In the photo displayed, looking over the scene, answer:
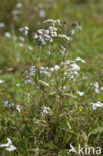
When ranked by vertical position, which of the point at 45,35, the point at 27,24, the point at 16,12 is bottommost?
the point at 45,35

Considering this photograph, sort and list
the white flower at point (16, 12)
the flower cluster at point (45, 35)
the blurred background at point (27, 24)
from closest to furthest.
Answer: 1. the flower cluster at point (45, 35)
2. the blurred background at point (27, 24)
3. the white flower at point (16, 12)

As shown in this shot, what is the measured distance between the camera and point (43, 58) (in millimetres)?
2188

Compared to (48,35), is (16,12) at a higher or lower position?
higher

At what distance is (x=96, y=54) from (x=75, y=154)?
3023mm

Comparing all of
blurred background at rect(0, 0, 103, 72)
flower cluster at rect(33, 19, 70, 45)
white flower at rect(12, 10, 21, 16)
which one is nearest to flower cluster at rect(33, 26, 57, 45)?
flower cluster at rect(33, 19, 70, 45)

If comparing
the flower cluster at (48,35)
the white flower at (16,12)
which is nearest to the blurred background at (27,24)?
the white flower at (16,12)

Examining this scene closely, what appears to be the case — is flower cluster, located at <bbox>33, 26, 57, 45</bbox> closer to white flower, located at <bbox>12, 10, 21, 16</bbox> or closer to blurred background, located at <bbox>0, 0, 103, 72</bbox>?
blurred background, located at <bbox>0, 0, 103, 72</bbox>

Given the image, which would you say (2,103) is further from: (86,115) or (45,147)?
(86,115)

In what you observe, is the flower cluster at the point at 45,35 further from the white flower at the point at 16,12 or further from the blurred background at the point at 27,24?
the white flower at the point at 16,12

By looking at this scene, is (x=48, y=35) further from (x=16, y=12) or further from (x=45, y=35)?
(x=16, y=12)

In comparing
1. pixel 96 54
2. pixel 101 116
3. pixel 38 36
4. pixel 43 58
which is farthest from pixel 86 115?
pixel 96 54

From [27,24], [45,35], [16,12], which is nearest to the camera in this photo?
[45,35]

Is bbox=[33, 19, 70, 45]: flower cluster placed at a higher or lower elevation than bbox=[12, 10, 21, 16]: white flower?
lower

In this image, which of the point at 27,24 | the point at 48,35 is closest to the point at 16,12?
the point at 27,24
